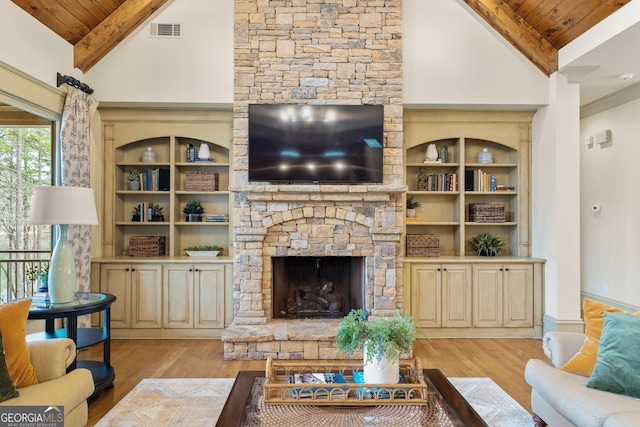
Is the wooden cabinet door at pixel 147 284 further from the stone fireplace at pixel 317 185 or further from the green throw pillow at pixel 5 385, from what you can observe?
the green throw pillow at pixel 5 385

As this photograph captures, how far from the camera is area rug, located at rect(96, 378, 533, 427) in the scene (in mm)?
2764

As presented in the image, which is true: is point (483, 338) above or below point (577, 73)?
below

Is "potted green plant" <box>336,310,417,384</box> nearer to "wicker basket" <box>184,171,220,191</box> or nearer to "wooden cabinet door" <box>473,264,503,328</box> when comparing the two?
"wooden cabinet door" <box>473,264,503,328</box>

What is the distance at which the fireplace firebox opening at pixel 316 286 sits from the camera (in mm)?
4676

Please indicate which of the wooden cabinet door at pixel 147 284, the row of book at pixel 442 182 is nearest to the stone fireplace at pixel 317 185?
the row of book at pixel 442 182

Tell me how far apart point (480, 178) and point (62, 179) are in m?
4.59

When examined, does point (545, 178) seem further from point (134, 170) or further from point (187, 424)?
point (134, 170)

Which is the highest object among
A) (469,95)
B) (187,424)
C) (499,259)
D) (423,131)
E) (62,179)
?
(469,95)

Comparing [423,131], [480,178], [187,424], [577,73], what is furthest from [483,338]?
[187,424]

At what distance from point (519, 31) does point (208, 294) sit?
4.36m

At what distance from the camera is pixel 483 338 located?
184 inches

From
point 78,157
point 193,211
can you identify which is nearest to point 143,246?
point 193,211

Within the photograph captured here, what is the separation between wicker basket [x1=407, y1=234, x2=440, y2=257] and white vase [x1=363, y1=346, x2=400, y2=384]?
2845 millimetres

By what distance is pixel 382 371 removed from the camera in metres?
2.19
